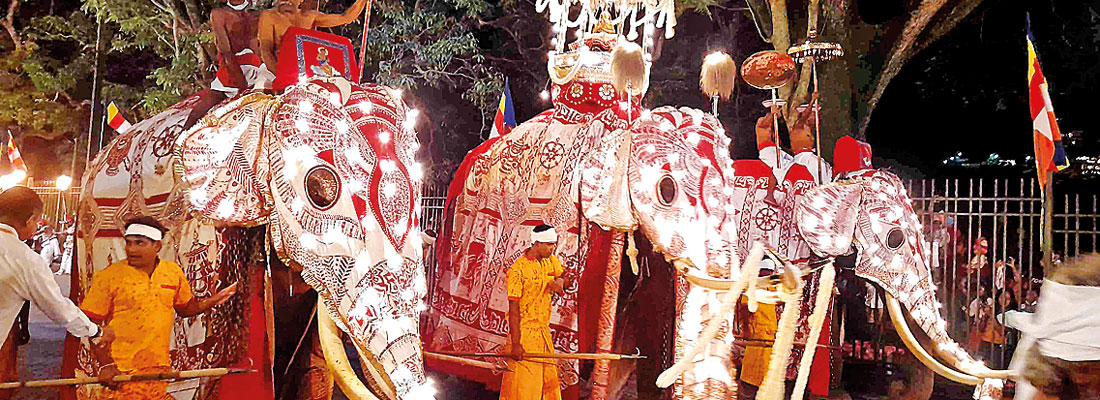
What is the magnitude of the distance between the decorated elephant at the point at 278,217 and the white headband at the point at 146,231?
0.05 meters

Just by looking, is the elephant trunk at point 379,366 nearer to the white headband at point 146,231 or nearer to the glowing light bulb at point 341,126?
the glowing light bulb at point 341,126

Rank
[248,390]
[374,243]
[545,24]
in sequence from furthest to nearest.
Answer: [545,24]
[248,390]
[374,243]

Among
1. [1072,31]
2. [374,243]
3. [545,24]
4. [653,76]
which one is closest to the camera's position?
[374,243]

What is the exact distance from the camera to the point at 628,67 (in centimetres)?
505

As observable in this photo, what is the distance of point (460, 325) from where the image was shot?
19.1 ft

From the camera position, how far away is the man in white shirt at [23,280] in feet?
11.9

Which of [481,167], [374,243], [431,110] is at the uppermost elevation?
[431,110]

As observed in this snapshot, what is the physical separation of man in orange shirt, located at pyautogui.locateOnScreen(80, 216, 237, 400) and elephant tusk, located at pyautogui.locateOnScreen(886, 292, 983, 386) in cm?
405

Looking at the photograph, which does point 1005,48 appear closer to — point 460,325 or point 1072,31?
point 1072,31

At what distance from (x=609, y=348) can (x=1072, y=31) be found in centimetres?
1108

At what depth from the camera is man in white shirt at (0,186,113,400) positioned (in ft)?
11.9

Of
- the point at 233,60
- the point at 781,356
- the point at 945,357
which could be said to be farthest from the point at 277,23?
the point at 945,357

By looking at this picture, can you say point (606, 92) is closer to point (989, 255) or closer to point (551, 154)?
point (551, 154)

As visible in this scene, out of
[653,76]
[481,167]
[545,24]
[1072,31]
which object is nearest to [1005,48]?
[1072,31]
